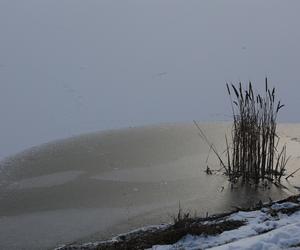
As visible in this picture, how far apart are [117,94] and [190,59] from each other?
1.88 meters

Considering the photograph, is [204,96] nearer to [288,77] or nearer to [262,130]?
[288,77]

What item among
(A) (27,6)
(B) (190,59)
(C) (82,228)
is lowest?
(C) (82,228)

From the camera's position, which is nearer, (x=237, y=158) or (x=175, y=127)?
(x=237, y=158)

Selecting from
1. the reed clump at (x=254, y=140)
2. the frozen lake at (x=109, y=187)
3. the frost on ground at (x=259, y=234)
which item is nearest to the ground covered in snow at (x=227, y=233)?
the frost on ground at (x=259, y=234)

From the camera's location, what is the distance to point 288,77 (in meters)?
8.43

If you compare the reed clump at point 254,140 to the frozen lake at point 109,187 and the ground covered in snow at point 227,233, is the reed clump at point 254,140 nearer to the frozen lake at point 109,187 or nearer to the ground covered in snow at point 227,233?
the frozen lake at point 109,187

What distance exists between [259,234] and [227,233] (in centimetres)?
18

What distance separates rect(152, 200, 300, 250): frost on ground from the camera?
8.81ft

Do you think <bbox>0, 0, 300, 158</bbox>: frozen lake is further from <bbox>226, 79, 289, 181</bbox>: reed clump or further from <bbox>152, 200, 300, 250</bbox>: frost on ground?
<bbox>152, 200, 300, 250</bbox>: frost on ground

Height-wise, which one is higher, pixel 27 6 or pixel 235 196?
pixel 27 6

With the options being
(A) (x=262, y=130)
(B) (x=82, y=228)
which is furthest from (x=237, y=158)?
(B) (x=82, y=228)

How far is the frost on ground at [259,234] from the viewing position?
269cm

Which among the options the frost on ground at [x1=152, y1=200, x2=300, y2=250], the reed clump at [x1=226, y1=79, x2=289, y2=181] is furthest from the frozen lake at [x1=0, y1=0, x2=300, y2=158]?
the frost on ground at [x1=152, y1=200, x2=300, y2=250]

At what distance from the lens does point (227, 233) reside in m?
2.99
